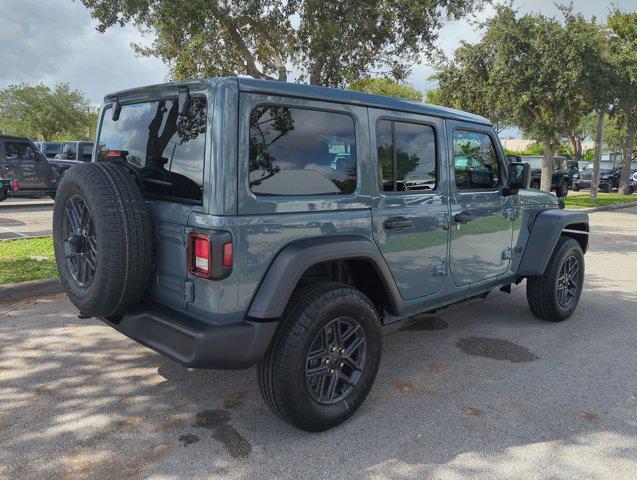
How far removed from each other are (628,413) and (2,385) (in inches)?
161

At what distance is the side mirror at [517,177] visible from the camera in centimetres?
412

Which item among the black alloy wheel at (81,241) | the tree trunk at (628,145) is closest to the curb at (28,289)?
the black alloy wheel at (81,241)

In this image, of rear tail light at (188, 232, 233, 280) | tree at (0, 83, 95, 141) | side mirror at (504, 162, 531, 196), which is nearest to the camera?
rear tail light at (188, 232, 233, 280)

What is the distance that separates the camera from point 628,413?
3.17 metres

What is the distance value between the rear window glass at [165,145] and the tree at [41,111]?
149ft

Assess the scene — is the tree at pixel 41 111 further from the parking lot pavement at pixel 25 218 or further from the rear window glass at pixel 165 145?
the rear window glass at pixel 165 145

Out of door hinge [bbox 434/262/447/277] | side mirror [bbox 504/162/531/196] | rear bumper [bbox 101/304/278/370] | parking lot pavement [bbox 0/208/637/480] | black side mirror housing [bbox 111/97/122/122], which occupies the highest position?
black side mirror housing [bbox 111/97/122/122]

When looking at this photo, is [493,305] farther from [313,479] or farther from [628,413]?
[313,479]

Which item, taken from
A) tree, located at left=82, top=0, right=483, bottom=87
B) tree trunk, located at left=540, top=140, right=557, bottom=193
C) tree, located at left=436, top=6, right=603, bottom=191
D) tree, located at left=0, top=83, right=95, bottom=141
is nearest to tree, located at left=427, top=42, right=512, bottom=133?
tree, located at left=436, top=6, right=603, bottom=191

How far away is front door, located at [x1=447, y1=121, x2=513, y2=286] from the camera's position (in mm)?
→ 3740

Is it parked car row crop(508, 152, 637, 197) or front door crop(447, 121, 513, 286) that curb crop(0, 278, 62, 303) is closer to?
front door crop(447, 121, 513, 286)

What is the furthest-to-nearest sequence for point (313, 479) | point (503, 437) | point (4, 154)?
1. point (4, 154)
2. point (503, 437)
3. point (313, 479)

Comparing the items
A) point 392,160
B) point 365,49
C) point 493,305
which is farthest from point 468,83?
point 392,160

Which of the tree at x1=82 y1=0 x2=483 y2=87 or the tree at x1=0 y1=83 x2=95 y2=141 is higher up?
the tree at x1=0 y1=83 x2=95 y2=141
